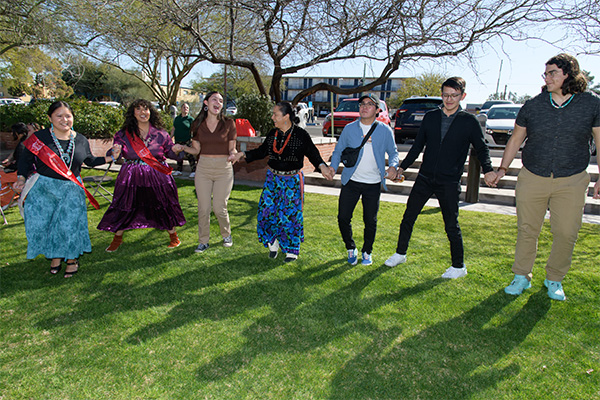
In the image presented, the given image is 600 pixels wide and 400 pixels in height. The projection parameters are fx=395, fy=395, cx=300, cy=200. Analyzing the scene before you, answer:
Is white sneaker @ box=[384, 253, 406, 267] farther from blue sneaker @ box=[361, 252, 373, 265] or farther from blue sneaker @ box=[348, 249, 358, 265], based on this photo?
blue sneaker @ box=[348, 249, 358, 265]

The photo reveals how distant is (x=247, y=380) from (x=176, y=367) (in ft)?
1.76

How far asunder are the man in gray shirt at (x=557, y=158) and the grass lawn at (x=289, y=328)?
62cm

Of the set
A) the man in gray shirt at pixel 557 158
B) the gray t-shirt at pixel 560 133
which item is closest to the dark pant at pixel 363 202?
the man in gray shirt at pixel 557 158

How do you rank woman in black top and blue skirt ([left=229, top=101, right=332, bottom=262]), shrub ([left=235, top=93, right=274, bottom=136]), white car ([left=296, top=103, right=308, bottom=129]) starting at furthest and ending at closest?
shrub ([left=235, top=93, right=274, bottom=136]) < white car ([left=296, top=103, right=308, bottom=129]) < woman in black top and blue skirt ([left=229, top=101, right=332, bottom=262])

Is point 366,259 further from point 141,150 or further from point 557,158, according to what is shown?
point 141,150

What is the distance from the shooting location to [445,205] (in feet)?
13.9

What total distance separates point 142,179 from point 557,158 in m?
4.53

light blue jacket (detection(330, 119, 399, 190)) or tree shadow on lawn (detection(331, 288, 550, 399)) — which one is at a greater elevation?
light blue jacket (detection(330, 119, 399, 190))

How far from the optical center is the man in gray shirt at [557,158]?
3500 millimetres

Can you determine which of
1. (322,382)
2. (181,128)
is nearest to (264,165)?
(181,128)

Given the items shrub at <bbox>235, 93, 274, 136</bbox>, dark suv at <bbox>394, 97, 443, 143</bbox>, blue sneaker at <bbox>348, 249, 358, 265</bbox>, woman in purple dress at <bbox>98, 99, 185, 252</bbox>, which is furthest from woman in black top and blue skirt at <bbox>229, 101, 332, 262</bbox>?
dark suv at <bbox>394, 97, 443, 143</bbox>

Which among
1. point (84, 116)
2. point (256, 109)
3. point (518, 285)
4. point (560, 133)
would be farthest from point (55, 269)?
point (84, 116)

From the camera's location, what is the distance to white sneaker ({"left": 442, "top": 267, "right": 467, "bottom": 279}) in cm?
443

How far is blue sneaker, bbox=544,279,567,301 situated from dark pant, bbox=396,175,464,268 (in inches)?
33.9
